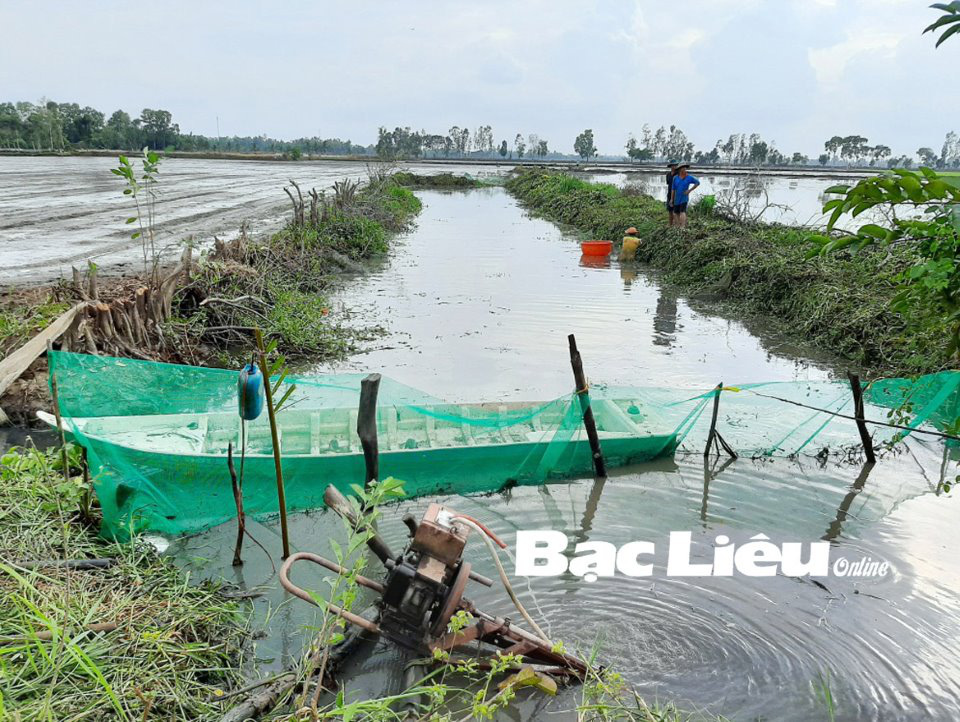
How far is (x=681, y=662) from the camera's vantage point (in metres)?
3.55

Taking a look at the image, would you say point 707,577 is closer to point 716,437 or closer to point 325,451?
point 716,437

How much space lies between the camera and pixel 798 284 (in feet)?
34.9

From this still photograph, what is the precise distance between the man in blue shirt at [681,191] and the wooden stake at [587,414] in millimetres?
11128

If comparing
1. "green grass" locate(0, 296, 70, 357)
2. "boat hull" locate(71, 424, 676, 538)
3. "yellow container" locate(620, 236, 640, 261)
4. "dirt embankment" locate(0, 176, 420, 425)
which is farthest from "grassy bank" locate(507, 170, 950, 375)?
"green grass" locate(0, 296, 70, 357)

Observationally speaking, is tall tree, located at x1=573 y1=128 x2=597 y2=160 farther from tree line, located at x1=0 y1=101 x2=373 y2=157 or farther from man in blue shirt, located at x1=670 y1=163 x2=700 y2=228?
man in blue shirt, located at x1=670 y1=163 x2=700 y2=228

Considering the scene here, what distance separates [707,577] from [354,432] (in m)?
2.63

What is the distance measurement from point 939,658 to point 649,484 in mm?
2160

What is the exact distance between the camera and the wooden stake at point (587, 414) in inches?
199

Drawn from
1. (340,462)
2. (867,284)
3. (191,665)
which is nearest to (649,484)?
(340,462)

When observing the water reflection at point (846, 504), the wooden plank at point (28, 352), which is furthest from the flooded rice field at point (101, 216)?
the water reflection at point (846, 504)

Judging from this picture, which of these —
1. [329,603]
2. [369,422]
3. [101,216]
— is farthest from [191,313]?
[101,216]

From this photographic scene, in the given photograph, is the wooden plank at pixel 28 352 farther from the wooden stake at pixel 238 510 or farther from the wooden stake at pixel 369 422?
the wooden stake at pixel 369 422

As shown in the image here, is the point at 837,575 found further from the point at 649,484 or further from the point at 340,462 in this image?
the point at 340,462

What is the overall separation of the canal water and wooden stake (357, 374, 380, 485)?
644 millimetres
